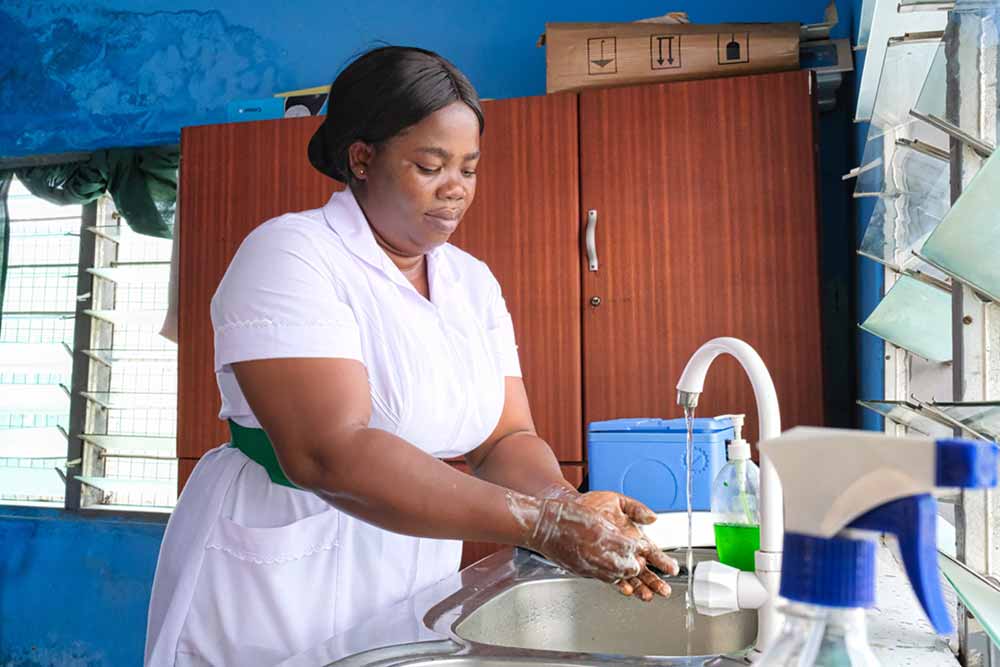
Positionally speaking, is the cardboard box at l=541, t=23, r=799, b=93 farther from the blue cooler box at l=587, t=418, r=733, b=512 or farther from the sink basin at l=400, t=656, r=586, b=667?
the sink basin at l=400, t=656, r=586, b=667

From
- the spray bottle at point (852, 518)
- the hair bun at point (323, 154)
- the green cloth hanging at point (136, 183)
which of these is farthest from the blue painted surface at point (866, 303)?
the green cloth hanging at point (136, 183)

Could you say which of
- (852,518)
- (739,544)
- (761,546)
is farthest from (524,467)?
(852,518)

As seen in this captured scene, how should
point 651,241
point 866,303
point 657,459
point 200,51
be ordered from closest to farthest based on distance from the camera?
point 657,459 → point 866,303 → point 651,241 → point 200,51

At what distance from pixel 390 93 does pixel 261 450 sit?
0.52 metres

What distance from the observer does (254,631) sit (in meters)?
1.18

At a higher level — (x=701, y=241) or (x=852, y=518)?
(x=701, y=241)

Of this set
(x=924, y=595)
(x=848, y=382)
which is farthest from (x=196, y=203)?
(x=924, y=595)

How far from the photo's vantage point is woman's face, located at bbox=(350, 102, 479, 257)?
124 centimetres

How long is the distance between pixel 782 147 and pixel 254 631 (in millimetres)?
1715

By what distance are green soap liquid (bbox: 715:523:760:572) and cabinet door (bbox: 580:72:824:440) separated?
3.73 feet

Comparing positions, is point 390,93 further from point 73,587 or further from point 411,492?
point 73,587

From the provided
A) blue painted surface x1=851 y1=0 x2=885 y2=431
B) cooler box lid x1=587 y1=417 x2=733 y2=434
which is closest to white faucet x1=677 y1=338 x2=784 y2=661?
cooler box lid x1=587 y1=417 x2=733 y2=434

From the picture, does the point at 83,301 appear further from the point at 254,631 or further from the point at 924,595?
the point at 924,595

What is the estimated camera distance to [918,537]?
341 mm
